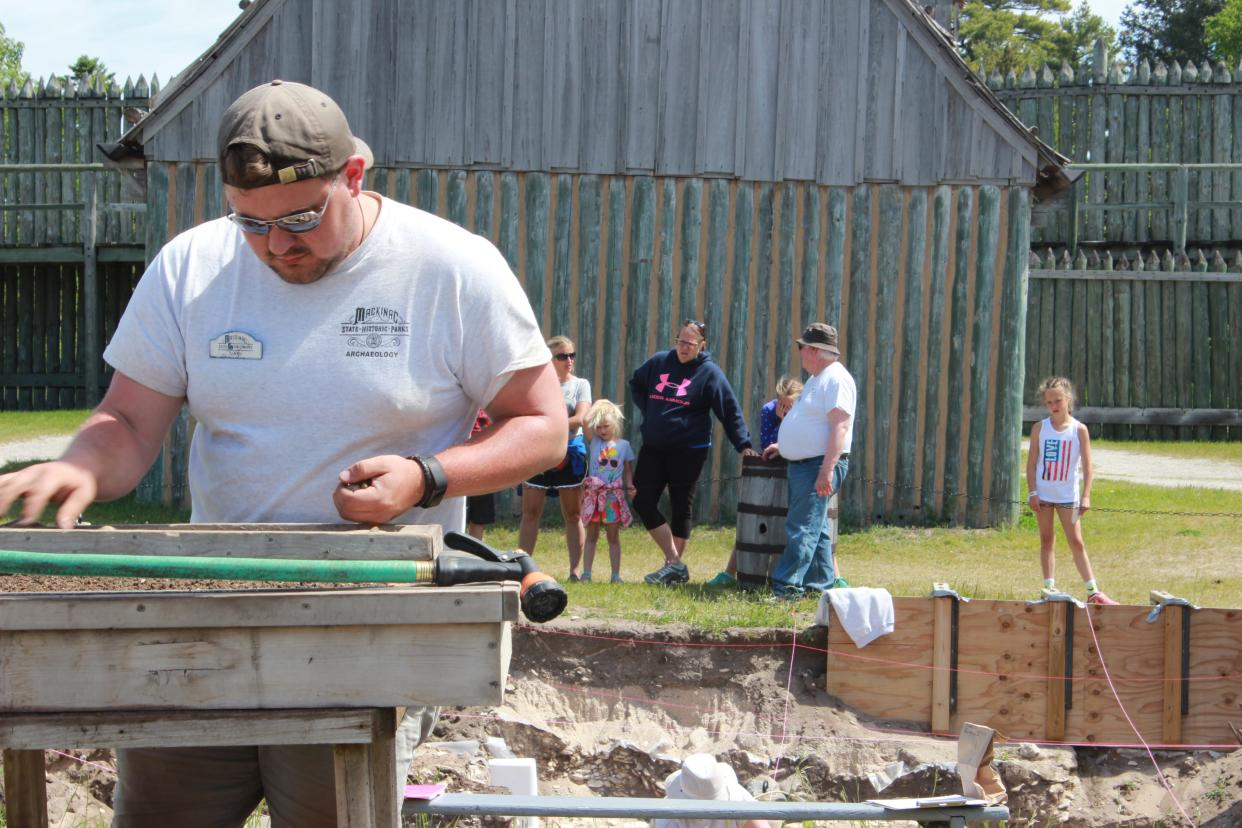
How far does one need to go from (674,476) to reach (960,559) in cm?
256

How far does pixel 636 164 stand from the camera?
40.2 feet

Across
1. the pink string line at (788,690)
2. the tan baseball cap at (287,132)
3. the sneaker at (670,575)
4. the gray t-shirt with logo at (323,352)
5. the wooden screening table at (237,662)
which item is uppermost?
the tan baseball cap at (287,132)

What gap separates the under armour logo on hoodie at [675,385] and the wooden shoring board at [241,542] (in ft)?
24.3

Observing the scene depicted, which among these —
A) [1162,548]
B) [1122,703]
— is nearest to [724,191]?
[1162,548]

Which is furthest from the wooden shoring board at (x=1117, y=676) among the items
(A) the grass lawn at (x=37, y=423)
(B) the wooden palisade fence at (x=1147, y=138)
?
(B) the wooden palisade fence at (x=1147, y=138)

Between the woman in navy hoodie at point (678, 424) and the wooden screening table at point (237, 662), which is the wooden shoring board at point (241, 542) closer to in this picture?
the wooden screening table at point (237, 662)

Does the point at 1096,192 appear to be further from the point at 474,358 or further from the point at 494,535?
the point at 474,358

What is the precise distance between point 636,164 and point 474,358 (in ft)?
31.5

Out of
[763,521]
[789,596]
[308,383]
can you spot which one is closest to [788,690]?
[789,596]

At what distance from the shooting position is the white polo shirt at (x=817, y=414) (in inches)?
353

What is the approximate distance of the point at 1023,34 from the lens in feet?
129

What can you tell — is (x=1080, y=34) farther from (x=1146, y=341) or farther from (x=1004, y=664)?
(x=1004, y=664)

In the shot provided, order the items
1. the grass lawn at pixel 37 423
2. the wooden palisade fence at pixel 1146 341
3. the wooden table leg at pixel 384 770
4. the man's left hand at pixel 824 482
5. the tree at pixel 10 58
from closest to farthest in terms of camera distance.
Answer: the wooden table leg at pixel 384 770, the man's left hand at pixel 824 482, the grass lawn at pixel 37 423, the wooden palisade fence at pixel 1146 341, the tree at pixel 10 58

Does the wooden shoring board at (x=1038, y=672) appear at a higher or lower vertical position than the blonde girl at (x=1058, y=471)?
A: lower
